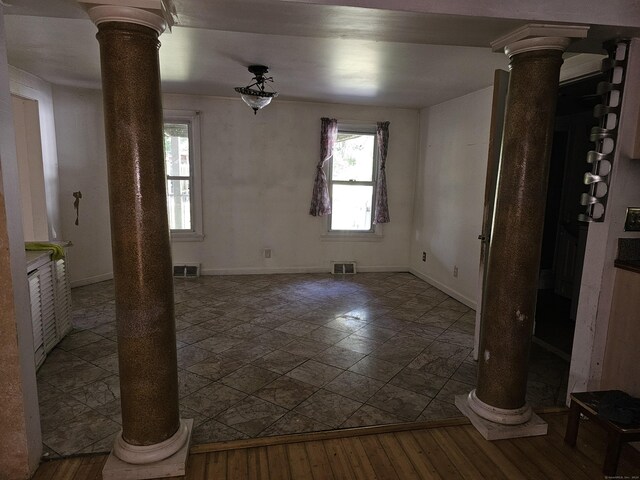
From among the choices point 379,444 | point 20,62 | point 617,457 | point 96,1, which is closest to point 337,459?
point 379,444

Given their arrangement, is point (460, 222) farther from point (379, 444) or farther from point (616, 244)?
point (379, 444)

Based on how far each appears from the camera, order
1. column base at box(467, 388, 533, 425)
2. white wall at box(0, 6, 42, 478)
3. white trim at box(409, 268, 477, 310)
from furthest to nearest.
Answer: white trim at box(409, 268, 477, 310) < column base at box(467, 388, 533, 425) < white wall at box(0, 6, 42, 478)

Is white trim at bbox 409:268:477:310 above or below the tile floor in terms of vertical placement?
above

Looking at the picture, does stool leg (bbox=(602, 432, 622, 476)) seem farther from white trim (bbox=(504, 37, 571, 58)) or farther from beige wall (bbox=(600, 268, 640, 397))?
white trim (bbox=(504, 37, 571, 58))

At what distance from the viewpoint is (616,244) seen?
2.27m

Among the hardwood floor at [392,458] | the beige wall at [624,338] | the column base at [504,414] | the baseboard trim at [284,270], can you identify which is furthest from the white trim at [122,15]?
the baseboard trim at [284,270]

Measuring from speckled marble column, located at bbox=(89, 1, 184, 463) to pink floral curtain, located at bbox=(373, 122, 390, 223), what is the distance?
424 cm

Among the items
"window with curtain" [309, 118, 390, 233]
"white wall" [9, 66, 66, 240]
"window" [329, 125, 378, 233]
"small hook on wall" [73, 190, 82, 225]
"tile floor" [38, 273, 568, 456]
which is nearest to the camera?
"tile floor" [38, 273, 568, 456]

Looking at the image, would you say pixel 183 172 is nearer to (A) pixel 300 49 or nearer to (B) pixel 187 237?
(B) pixel 187 237

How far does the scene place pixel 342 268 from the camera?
233 inches

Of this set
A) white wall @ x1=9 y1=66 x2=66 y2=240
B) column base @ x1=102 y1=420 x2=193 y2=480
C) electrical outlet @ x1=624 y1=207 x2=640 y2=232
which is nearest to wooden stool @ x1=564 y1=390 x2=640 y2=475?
electrical outlet @ x1=624 y1=207 x2=640 y2=232

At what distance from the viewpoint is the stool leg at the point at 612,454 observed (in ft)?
6.06

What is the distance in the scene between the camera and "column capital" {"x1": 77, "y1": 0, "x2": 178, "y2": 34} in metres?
1.60

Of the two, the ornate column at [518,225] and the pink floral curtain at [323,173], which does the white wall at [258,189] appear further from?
the ornate column at [518,225]
